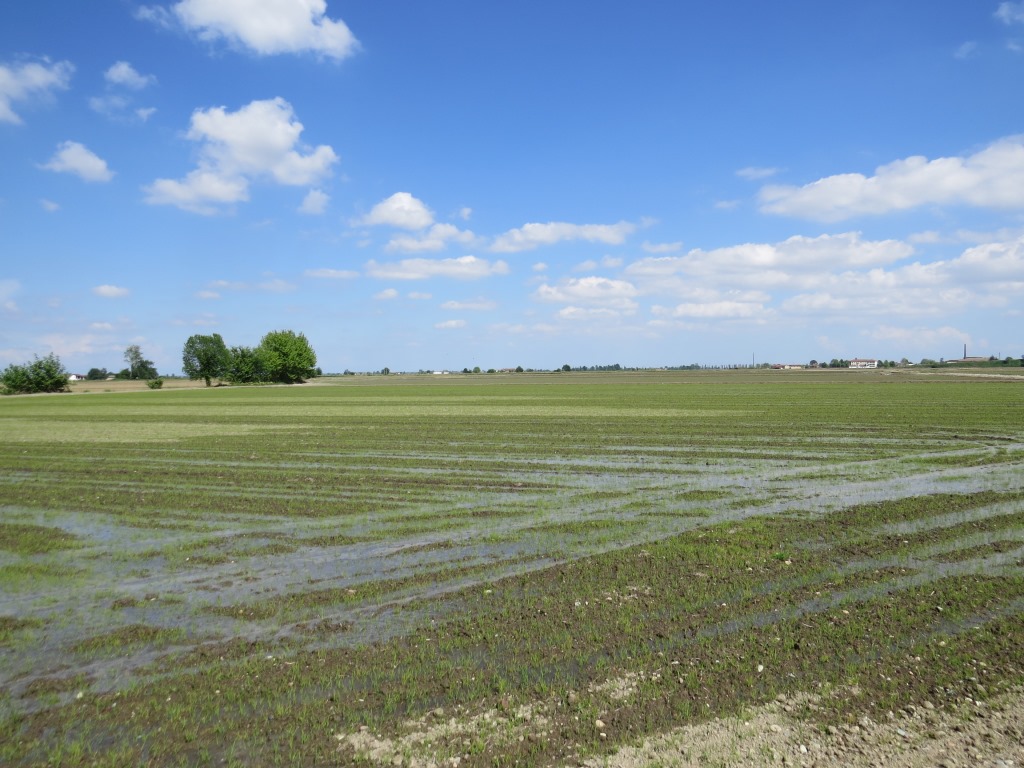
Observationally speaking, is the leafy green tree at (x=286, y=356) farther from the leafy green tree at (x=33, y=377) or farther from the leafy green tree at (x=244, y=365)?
the leafy green tree at (x=33, y=377)

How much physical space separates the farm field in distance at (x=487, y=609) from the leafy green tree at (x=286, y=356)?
145m

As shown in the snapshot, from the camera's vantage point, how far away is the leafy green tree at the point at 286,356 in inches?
Answer: 6289

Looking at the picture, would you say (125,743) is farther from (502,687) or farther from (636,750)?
(636,750)

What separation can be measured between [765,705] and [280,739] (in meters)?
4.51

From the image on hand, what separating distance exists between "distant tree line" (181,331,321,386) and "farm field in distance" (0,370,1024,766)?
146 m

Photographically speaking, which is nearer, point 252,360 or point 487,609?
point 487,609

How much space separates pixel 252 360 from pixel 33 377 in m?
44.2

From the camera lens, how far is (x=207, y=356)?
537 feet

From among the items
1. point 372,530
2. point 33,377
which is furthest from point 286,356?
point 372,530

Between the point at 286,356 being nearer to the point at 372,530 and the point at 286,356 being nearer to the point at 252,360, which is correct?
the point at 252,360

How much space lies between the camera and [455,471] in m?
21.7

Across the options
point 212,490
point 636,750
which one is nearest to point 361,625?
point 636,750

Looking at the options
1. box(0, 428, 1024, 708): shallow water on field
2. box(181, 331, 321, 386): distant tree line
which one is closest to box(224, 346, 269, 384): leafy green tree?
box(181, 331, 321, 386): distant tree line

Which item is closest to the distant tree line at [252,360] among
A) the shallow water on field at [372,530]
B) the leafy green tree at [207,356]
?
the leafy green tree at [207,356]
